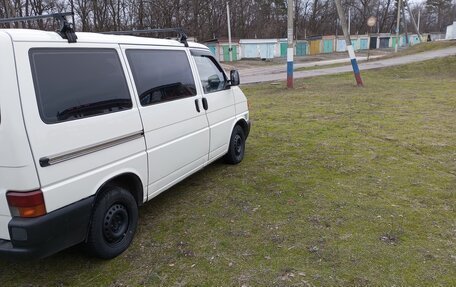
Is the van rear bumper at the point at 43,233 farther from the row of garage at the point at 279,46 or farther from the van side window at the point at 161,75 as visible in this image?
the row of garage at the point at 279,46

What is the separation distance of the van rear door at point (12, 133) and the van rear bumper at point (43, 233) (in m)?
0.25

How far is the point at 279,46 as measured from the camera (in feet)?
151

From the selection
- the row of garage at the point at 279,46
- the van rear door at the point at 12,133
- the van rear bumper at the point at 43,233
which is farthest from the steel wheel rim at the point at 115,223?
the row of garage at the point at 279,46

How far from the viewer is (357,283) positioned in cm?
301

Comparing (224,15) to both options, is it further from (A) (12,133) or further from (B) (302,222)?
(A) (12,133)

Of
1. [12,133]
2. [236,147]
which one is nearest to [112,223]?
[12,133]

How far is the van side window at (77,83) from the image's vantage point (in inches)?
109

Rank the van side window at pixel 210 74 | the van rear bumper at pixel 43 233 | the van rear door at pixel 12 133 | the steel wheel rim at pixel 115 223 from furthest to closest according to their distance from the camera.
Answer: the van side window at pixel 210 74 < the steel wheel rim at pixel 115 223 < the van rear bumper at pixel 43 233 < the van rear door at pixel 12 133

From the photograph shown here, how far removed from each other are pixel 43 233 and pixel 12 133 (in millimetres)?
718

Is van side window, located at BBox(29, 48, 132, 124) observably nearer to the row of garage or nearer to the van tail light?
the van tail light

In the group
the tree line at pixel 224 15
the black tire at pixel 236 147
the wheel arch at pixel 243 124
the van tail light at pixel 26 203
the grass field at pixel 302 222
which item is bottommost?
the grass field at pixel 302 222

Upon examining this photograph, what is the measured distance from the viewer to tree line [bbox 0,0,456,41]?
36.5 meters

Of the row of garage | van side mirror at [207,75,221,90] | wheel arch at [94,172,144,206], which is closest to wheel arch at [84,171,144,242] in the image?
wheel arch at [94,172,144,206]

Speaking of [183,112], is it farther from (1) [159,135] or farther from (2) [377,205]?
(2) [377,205]
